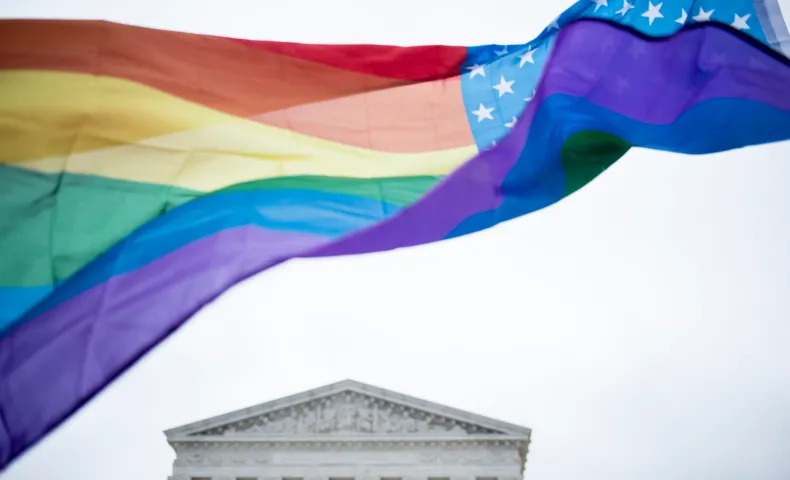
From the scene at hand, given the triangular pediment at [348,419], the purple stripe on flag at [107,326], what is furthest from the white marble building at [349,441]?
the purple stripe on flag at [107,326]

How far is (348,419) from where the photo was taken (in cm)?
4112

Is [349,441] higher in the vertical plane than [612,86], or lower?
higher

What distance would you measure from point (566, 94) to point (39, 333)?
4.28m

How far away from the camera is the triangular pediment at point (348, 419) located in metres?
40.7

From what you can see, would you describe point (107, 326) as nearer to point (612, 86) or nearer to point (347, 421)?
point (612, 86)

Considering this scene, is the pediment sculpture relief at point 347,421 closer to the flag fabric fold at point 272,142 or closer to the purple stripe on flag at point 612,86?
the flag fabric fold at point 272,142

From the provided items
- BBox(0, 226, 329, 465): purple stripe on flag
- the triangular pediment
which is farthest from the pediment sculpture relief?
BBox(0, 226, 329, 465): purple stripe on flag

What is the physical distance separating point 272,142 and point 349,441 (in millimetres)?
34526

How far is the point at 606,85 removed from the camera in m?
7.64

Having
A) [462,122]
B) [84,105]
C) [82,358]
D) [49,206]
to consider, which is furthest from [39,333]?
[462,122]

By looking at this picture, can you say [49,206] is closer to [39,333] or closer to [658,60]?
[39,333]

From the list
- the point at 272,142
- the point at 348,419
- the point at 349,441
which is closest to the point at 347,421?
the point at 348,419

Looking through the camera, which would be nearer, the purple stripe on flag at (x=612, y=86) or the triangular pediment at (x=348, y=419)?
the purple stripe on flag at (x=612, y=86)

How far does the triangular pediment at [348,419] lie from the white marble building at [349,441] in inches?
1.7
